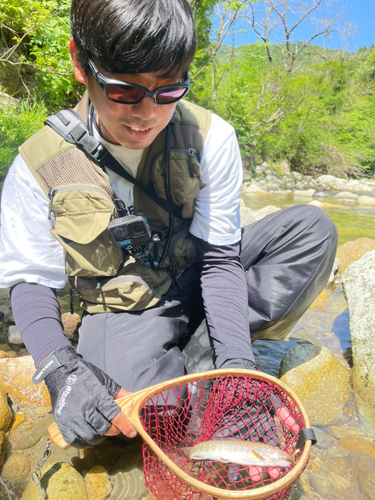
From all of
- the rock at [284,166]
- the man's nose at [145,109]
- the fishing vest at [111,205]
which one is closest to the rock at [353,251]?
the fishing vest at [111,205]

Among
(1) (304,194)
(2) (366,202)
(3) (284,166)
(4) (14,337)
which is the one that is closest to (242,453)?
(4) (14,337)

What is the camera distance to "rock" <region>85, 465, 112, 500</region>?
1.74m

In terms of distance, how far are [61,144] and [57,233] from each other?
1.51 ft

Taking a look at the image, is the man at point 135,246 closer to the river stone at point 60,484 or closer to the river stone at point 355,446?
the river stone at point 60,484

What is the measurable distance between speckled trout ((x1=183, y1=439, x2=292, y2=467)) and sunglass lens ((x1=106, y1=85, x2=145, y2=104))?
146 cm

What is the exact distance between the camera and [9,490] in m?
1.73

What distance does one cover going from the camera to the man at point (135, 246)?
1478 mm

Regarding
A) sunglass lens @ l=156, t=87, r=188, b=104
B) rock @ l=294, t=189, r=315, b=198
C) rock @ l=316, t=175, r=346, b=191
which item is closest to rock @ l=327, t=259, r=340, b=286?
sunglass lens @ l=156, t=87, r=188, b=104

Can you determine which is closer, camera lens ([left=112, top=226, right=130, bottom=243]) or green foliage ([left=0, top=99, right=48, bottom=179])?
camera lens ([left=112, top=226, right=130, bottom=243])

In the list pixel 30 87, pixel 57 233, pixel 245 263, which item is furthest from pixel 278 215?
pixel 30 87

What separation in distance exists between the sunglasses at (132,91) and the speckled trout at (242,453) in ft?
4.74

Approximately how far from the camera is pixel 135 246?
2.05m

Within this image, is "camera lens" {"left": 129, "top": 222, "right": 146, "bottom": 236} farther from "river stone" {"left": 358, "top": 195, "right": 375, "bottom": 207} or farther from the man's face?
"river stone" {"left": 358, "top": 195, "right": 375, "bottom": 207}

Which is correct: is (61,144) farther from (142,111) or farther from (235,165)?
(235,165)
